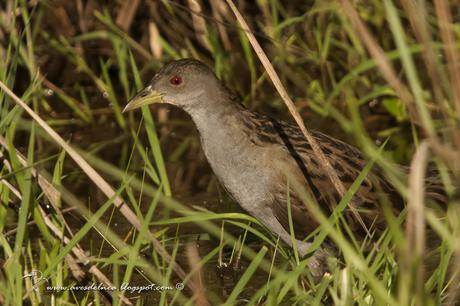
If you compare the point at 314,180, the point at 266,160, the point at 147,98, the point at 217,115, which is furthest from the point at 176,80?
the point at 314,180

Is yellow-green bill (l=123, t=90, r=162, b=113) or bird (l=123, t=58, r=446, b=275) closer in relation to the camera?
bird (l=123, t=58, r=446, b=275)

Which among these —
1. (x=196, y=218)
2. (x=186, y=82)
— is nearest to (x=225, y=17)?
(x=186, y=82)

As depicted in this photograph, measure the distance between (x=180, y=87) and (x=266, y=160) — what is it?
22.9 inches

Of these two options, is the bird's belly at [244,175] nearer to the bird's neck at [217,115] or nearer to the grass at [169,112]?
the bird's neck at [217,115]

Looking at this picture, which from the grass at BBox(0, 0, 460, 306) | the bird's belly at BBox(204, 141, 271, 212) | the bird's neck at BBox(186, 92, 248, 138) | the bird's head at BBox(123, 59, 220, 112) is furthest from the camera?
the bird's head at BBox(123, 59, 220, 112)

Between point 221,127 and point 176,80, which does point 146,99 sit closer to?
point 176,80

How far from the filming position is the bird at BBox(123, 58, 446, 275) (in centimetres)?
483

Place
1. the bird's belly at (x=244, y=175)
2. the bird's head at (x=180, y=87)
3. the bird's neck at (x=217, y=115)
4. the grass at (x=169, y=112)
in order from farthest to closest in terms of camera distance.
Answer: the bird's head at (x=180, y=87) < the bird's neck at (x=217, y=115) < the bird's belly at (x=244, y=175) < the grass at (x=169, y=112)

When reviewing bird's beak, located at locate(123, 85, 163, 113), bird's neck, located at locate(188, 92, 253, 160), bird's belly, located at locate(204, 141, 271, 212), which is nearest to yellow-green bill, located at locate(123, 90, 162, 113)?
bird's beak, located at locate(123, 85, 163, 113)

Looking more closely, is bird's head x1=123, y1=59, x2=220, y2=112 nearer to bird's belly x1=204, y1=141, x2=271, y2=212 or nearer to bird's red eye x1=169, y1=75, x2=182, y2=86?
bird's red eye x1=169, y1=75, x2=182, y2=86

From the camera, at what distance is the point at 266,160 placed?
15.9 feet

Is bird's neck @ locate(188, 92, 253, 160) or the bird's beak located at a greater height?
the bird's beak

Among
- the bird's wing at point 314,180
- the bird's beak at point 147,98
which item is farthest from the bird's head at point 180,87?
the bird's wing at point 314,180

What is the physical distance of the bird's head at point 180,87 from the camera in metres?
5.09
